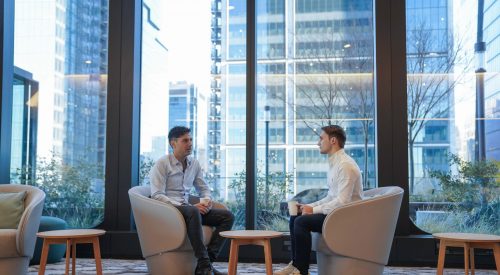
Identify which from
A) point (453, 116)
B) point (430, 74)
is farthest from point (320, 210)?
point (430, 74)

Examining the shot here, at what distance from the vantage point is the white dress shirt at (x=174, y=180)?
4.37m

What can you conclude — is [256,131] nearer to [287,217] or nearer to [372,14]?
[287,217]

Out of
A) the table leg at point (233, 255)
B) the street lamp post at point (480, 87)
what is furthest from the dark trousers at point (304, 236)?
the street lamp post at point (480, 87)

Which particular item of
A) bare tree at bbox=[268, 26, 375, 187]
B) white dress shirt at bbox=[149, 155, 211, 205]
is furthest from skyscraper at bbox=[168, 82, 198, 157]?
bare tree at bbox=[268, 26, 375, 187]

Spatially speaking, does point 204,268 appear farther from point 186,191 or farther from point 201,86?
point 201,86

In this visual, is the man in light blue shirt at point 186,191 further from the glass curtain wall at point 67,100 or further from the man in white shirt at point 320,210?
the glass curtain wall at point 67,100

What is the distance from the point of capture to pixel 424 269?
4.75m

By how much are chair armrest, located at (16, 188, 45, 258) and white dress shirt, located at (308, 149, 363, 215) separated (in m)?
2.21

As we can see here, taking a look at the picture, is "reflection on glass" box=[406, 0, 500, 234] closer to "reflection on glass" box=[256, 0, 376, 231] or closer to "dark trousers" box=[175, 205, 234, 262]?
"reflection on glass" box=[256, 0, 376, 231]

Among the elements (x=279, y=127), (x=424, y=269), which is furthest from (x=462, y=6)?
(x=424, y=269)

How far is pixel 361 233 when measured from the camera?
3801 millimetres

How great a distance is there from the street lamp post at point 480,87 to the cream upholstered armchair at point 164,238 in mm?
3001

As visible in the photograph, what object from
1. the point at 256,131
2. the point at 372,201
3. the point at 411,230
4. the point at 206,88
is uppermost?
the point at 206,88

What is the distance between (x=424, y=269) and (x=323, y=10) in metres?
2.76
